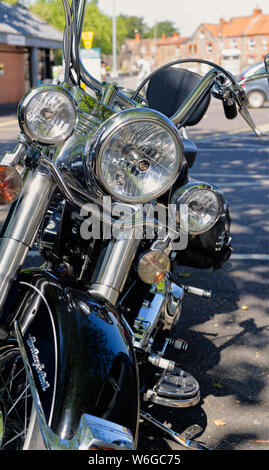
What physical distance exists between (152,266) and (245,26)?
3638 inches

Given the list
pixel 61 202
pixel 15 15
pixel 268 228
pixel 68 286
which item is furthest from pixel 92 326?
pixel 15 15

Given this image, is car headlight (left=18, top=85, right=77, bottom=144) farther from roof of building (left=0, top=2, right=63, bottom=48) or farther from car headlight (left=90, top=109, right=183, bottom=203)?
roof of building (left=0, top=2, right=63, bottom=48)

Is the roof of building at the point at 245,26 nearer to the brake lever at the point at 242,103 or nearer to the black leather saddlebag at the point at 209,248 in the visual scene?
the black leather saddlebag at the point at 209,248

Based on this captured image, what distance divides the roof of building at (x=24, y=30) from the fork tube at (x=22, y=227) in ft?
78.4

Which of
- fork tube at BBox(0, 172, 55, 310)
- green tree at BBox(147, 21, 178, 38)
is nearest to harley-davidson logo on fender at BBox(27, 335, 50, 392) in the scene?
fork tube at BBox(0, 172, 55, 310)

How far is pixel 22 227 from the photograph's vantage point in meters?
1.92

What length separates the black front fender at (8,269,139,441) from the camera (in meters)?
1.65

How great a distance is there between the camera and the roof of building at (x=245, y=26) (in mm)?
83562

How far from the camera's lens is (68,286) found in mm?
2053

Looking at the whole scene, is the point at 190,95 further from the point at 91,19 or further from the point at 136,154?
the point at 91,19

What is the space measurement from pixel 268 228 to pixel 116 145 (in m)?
4.41

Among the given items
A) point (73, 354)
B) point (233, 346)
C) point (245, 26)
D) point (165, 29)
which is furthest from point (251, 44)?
point (73, 354)

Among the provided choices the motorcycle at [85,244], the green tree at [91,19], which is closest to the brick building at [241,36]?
the green tree at [91,19]

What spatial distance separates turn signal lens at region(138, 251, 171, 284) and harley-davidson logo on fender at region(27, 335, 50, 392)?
23.0 inches
